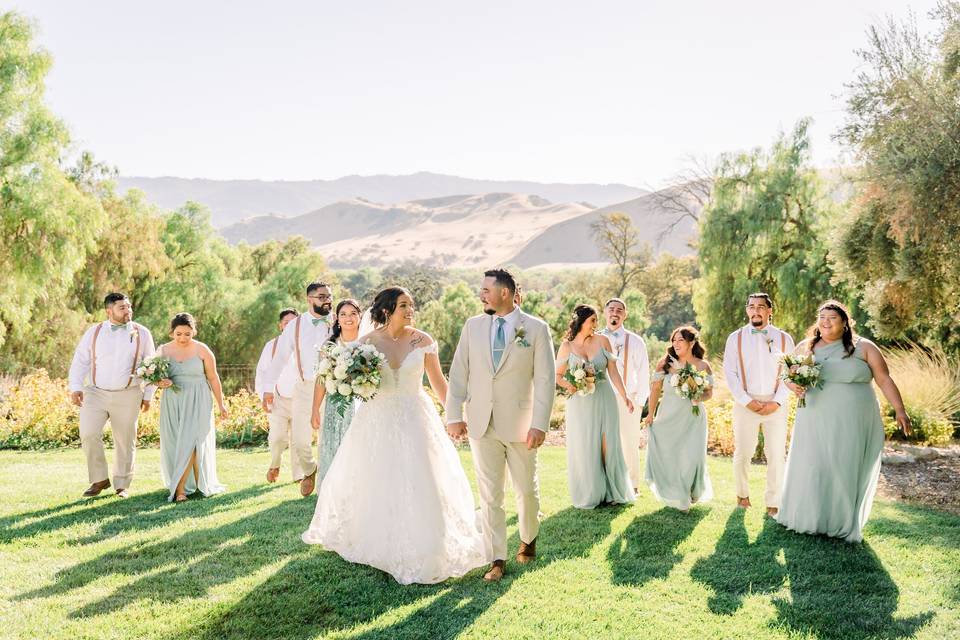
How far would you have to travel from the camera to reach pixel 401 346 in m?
5.75

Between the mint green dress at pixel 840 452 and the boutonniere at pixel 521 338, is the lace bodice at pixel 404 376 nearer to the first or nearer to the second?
the boutonniere at pixel 521 338

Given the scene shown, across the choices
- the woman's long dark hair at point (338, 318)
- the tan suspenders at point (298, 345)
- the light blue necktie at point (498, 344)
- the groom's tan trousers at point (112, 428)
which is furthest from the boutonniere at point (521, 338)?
the groom's tan trousers at point (112, 428)

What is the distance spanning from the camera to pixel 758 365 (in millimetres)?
7582

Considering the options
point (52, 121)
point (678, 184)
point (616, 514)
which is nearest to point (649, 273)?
point (678, 184)

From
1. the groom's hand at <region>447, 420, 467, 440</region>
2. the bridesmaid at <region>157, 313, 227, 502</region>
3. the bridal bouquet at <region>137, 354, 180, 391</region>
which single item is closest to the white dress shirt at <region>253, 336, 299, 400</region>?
Answer: the bridesmaid at <region>157, 313, 227, 502</region>

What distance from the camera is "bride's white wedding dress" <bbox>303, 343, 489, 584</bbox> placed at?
527 cm

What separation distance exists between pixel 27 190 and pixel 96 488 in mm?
16637

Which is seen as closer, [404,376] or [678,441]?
[404,376]

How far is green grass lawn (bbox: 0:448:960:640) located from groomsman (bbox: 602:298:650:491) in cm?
113

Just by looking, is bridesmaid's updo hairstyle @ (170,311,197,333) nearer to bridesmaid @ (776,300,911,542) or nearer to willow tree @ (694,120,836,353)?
bridesmaid @ (776,300,911,542)

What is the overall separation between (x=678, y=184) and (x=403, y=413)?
33.7m

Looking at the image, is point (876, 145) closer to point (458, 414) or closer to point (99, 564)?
point (458, 414)

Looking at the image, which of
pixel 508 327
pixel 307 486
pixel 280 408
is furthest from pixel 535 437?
pixel 280 408

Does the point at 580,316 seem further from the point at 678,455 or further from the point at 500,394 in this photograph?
the point at 500,394
